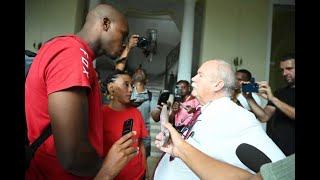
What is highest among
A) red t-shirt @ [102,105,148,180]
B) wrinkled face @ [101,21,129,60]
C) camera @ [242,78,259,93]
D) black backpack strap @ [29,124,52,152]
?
wrinkled face @ [101,21,129,60]

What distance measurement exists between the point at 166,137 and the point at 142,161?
612 mm

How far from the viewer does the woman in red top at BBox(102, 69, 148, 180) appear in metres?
1.01

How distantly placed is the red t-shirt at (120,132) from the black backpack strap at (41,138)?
438 millimetres

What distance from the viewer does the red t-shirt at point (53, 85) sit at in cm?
48

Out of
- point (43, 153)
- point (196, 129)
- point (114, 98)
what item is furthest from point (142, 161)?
point (43, 153)

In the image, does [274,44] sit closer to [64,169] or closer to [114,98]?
[114,98]

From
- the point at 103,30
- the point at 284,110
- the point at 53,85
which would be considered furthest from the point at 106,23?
the point at 284,110

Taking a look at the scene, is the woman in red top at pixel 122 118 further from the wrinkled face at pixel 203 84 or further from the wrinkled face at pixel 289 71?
the wrinkled face at pixel 289 71

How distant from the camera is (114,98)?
125 centimetres

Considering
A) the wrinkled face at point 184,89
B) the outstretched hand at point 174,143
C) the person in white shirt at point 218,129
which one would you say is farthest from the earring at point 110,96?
the outstretched hand at point 174,143

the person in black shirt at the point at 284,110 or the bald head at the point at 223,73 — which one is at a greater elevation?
the bald head at the point at 223,73

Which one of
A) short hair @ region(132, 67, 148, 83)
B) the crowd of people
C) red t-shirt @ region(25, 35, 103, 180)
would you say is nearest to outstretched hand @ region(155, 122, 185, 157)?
the crowd of people

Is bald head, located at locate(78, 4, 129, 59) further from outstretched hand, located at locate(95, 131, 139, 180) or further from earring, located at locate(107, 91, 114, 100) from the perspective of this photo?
earring, located at locate(107, 91, 114, 100)

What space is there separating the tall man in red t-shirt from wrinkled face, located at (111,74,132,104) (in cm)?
68
